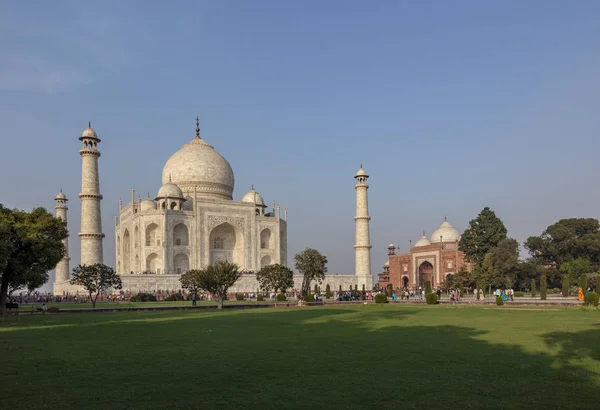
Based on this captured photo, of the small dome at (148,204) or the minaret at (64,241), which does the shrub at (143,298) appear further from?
the minaret at (64,241)

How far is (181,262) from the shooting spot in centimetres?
5291

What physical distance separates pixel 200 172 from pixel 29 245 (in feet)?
117

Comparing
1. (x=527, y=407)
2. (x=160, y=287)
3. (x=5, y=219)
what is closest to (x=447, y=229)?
(x=160, y=287)

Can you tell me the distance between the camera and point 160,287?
4625cm

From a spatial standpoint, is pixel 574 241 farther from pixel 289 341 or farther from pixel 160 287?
pixel 289 341

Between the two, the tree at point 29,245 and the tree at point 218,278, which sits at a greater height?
the tree at point 29,245

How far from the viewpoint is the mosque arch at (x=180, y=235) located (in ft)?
174

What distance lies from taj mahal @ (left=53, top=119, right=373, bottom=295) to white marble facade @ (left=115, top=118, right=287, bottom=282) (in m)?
0.08

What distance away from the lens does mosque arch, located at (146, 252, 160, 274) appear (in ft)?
170

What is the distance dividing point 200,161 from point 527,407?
55448 mm

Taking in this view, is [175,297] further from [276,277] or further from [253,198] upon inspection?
[253,198]

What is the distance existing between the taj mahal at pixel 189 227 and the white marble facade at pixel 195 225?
0.27ft

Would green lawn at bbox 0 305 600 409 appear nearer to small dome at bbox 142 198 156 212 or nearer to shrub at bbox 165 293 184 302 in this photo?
shrub at bbox 165 293 184 302

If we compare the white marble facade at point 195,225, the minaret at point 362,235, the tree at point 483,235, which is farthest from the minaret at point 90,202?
the tree at point 483,235
